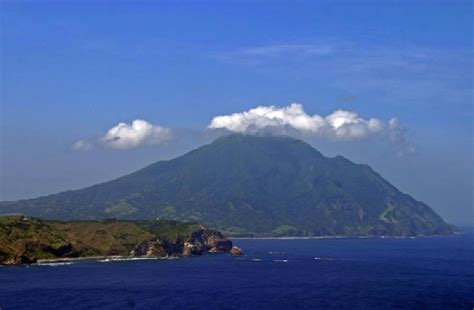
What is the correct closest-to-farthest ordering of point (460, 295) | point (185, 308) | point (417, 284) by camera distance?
1. point (185, 308)
2. point (460, 295)
3. point (417, 284)

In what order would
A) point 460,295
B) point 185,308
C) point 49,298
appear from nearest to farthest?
point 185,308, point 49,298, point 460,295

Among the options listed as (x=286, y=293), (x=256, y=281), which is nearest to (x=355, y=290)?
(x=286, y=293)

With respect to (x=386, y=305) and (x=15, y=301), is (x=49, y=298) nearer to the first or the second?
(x=15, y=301)

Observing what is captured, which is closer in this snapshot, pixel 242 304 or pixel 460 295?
pixel 242 304

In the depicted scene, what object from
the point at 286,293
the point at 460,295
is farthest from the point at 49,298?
the point at 460,295

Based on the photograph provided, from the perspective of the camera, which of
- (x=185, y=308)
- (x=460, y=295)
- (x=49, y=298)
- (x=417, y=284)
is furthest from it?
(x=417, y=284)

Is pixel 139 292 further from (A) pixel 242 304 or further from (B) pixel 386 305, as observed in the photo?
(B) pixel 386 305

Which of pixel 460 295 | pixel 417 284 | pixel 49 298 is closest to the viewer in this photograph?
pixel 49 298

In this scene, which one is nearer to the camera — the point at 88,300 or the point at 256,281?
the point at 88,300

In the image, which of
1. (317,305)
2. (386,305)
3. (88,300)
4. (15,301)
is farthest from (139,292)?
(386,305)
